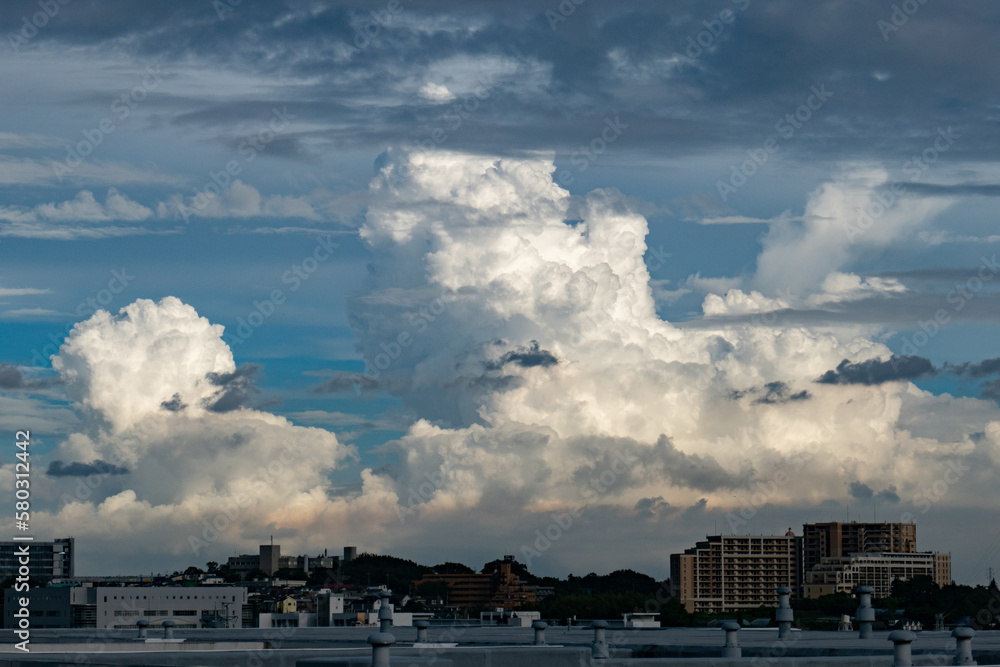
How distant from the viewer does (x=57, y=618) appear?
444 feet

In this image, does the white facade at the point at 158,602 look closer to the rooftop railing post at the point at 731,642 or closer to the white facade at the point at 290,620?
the white facade at the point at 290,620

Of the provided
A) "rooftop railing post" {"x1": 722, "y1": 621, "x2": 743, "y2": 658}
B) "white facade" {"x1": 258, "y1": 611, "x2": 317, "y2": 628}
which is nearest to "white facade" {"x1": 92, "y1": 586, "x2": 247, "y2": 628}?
"white facade" {"x1": 258, "y1": 611, "x2": 317, "y2": 628}

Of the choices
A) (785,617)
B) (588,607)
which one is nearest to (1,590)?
(588,607)

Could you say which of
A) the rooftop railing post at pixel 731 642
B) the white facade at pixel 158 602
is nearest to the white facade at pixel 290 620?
the white facade at pixel 158 602

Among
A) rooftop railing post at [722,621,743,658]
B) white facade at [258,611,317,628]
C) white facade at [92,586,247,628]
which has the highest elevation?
rooftop railing post at [722,621,743,658]

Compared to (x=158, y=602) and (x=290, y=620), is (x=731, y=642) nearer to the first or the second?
(x=290, y=620)

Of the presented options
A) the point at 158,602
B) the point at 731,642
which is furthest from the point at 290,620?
the point at 731,642

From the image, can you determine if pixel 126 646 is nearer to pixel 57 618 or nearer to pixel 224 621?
pixel 224 621

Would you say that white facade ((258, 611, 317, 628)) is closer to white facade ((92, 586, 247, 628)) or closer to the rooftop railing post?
white facade ((92, 586, 247, 628))

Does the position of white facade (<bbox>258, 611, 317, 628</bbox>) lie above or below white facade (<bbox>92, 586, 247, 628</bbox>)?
above

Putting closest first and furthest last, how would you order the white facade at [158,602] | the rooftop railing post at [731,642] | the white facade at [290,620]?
the rooftop railing post at [731,642], the white facade at [290,620], the white facade at [158,602]

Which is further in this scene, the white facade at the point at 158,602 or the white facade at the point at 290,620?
the white facade at the point at 158,602

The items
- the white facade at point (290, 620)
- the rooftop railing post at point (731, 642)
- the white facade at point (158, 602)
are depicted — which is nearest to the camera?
the rooftop railing post at point (731, 642)

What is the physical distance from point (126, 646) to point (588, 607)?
142 meters
